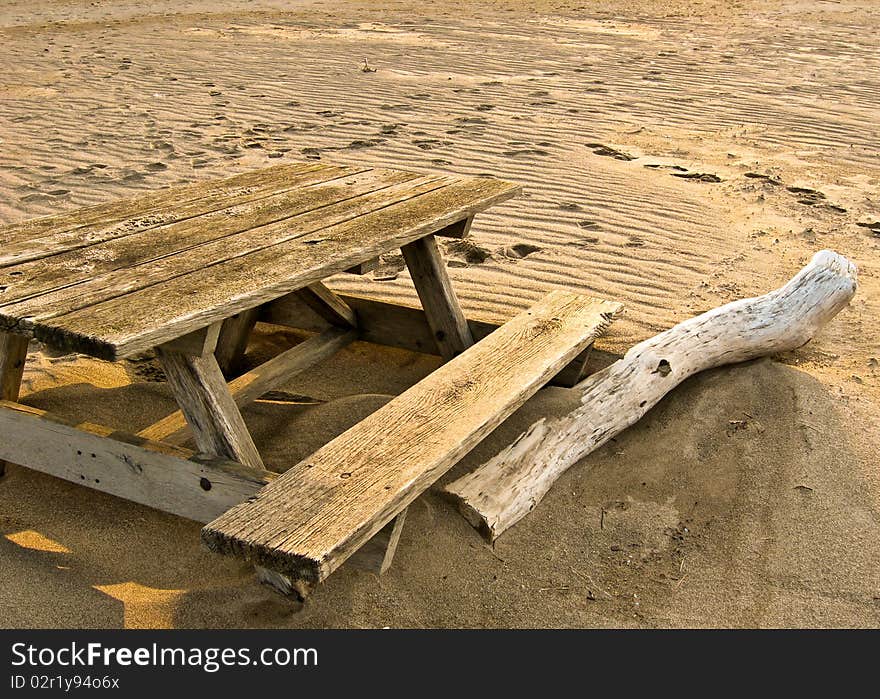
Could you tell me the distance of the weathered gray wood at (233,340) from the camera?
3.87 m

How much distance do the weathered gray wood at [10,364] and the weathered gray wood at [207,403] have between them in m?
0.86

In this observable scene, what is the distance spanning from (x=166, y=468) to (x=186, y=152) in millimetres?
4835

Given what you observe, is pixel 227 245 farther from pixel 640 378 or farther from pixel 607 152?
pixel 607 152

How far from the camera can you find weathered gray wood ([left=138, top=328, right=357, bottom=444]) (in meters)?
3.12

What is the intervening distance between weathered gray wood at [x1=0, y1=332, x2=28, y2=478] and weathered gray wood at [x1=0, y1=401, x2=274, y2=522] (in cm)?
16

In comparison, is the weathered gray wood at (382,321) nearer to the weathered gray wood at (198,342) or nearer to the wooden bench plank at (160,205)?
the wooden bench plank at (160,205)

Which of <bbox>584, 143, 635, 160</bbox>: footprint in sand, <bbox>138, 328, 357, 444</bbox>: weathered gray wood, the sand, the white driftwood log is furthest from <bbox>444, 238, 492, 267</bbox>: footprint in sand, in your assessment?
<bbox>584, 143, 635, 160</bbox>: footprint in sand

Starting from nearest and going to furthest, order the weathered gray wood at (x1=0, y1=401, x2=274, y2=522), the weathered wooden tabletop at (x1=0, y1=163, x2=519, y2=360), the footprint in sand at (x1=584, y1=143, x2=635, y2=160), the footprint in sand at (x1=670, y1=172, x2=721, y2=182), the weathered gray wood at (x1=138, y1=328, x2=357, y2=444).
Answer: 1. the weathered wooden tabletop at (x1=0, y1=163, x2=519, y2=360)
2. the weathered gray wood at (x1=0, y1=401, x2=274, y2=522)
3. the weathered gray wood at (x1=138, y1=328, x2=357, y2=444)
4. the footprint in sand at (x1=670, y1=172, x2=721, y2=182)
5. the footprint in sand at (x1=584, y1=143, x2=635, y2=160)

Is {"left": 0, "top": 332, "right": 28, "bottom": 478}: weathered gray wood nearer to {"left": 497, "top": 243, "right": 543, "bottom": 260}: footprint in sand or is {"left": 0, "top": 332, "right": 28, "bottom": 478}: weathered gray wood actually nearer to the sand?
the sand

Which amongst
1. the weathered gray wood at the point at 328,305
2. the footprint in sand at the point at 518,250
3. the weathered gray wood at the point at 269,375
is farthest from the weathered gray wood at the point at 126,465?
the footprint in sand at the point at 518,250

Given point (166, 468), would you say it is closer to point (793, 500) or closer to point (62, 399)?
point (62, 399)

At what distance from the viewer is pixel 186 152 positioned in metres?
6.99

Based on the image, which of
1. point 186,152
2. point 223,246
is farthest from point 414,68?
point 223,246

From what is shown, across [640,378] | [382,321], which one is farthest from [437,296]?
[640,378]
